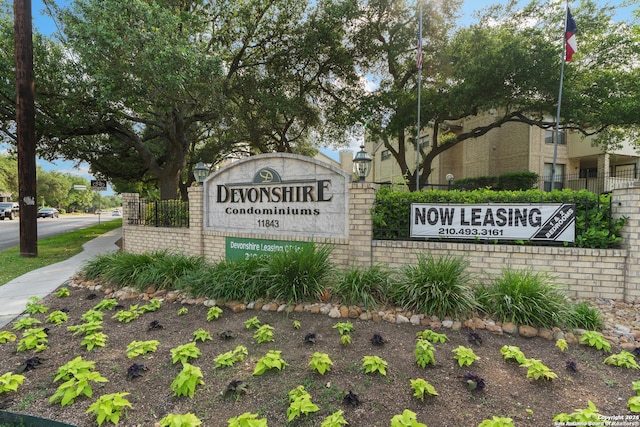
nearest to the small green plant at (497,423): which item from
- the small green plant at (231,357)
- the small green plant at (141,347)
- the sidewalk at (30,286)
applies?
the small green plant at (231,357)

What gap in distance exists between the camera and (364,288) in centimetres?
434

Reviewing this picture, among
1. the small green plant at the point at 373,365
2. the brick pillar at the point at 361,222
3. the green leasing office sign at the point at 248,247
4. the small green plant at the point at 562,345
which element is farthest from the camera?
the green leasing office sign at the point at 248,247

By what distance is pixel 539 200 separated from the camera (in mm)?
5027

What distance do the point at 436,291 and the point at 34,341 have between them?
14.8ft

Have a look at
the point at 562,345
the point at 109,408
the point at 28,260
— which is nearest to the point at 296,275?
the point at 109,408

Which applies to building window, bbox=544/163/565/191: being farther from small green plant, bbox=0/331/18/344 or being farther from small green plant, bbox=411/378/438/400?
small green plant, bbox=0/331/18/344

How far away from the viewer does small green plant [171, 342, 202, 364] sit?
9.76 feet

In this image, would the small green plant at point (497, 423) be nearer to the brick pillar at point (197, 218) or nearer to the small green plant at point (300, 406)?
the small green plant at point (300, 406)

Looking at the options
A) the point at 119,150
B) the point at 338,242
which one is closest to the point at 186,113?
the point at 119,150

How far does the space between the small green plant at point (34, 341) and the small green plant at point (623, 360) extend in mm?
5561

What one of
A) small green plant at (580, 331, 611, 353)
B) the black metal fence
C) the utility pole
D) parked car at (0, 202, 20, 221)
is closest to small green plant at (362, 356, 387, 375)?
small green plant at (580, 331, 611, 353)

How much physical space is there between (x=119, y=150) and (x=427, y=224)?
18.0 m

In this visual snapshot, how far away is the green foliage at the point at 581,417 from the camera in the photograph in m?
2.04

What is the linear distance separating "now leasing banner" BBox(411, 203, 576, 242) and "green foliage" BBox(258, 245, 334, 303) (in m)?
1.93
